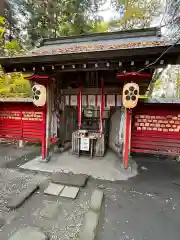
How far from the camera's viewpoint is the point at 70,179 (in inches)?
140

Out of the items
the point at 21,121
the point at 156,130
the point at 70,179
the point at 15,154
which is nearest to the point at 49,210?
the point at 70,179

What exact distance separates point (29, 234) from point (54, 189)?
1.17 m

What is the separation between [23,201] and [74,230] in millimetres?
1168

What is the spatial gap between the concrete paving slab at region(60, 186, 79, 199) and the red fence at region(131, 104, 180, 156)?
7.64ft

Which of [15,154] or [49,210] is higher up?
[15,154]

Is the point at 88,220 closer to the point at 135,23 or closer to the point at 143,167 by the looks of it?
the point at 143,167

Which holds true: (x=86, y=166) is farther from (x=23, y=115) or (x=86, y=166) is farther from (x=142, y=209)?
(x=23, y=115)

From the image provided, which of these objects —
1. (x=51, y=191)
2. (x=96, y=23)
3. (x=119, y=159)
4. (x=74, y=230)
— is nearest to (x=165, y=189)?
(x=119, y=159)

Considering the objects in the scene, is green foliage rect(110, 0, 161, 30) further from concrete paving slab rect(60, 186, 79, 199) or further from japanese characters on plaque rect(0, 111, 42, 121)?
concrete paving slab rect(60, 186, 79, 199)

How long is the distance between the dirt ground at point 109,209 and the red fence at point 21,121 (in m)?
1.98

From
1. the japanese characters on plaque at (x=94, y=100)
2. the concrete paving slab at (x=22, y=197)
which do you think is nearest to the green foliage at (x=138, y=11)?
the japanese characters on plaque at (x=94, y=100)

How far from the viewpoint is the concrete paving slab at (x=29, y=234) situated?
6.41ft

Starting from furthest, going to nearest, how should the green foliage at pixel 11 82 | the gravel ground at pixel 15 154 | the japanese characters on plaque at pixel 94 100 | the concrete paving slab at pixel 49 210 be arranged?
the green foliage at pixel 11 82
the japanese characters on plaque at pixel 94 100
the gravel ground at pixel 15 154
the concrete paving slab at pixel 49 210

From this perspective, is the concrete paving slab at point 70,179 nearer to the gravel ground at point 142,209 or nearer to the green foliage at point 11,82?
the gravel ground at point 142,209
